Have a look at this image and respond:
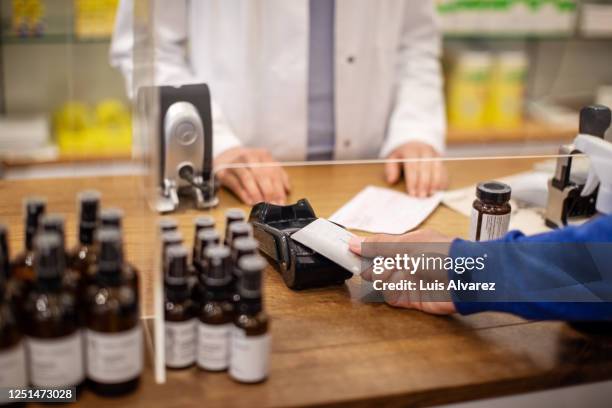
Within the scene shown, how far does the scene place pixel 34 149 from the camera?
2.62 meters

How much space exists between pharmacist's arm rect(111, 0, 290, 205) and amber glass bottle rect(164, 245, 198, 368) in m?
0.29

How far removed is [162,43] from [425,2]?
795mm

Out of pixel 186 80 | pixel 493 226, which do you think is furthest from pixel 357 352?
pixel 186 80

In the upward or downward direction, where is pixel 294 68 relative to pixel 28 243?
upward

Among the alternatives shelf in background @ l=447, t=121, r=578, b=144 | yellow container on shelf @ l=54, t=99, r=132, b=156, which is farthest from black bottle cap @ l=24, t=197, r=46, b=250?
shelf in background @ l=447, t=121, r=578, b=144

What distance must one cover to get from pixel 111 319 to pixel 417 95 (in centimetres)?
146

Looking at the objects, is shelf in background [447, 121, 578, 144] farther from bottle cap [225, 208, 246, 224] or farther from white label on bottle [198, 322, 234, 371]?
white label on bottle [198, 322, 234, 371]

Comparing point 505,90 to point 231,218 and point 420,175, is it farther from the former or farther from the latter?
point 231,218

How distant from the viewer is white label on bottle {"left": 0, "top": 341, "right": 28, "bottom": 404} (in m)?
0.93

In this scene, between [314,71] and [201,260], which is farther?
[314,71]

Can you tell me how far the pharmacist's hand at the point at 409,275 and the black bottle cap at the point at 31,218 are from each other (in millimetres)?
502

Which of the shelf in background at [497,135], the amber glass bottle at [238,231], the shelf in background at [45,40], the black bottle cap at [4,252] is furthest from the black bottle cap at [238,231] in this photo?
the shelf in background at [497,135]

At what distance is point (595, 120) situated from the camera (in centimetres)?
145

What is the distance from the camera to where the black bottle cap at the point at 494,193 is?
4.38 ft
